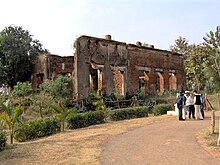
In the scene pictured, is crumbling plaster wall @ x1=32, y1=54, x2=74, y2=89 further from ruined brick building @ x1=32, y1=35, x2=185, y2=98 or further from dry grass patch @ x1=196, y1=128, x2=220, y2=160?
dry grass patch @ x1=196, y1=128, x2=220, y2=160

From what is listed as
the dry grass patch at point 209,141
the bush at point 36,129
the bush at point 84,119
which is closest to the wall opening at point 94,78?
the bush at point 84,119

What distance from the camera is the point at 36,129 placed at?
1366cm

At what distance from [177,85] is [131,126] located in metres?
19.0

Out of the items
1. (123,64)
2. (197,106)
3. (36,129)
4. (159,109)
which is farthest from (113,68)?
(36,129)

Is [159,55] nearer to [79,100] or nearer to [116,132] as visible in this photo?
[79,100]

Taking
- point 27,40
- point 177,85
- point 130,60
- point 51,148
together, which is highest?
point 27,40

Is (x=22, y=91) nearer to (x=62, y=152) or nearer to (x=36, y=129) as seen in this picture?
(x=36, y=129)

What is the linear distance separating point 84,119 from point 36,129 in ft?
9.74

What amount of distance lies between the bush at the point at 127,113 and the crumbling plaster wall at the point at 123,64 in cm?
545

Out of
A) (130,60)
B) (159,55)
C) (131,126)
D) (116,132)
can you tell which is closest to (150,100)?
(130,60)

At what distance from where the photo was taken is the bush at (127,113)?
1795 cm

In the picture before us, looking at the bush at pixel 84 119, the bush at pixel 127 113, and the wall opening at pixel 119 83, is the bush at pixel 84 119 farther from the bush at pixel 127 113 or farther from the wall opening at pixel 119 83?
the wall opening at pixel 119 83

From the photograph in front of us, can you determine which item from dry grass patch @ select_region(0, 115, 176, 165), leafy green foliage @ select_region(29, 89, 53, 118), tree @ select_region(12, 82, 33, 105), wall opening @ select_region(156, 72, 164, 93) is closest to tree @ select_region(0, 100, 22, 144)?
dry grass patch @ select_region(0, 115, 176, 165)

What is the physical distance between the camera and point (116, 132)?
1260 cm
